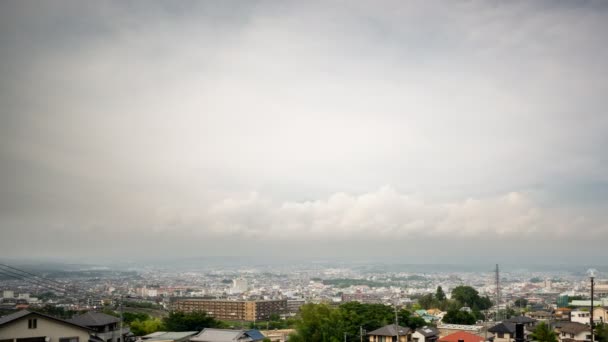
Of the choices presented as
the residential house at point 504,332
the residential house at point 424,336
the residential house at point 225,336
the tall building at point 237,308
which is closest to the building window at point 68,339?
the residential house at point 225,336

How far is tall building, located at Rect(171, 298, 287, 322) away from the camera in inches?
3211

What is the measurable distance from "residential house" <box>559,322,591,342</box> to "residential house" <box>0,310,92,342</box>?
29.5 m

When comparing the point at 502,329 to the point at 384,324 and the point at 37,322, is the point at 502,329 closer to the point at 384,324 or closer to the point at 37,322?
the point at 384,324

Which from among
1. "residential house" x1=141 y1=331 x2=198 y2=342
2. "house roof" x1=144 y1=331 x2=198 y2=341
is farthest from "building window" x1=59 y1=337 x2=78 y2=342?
"house roof" x1=144 y1=331 x2=198 y2=341

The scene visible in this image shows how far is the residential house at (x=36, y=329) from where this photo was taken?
17219 millimetres

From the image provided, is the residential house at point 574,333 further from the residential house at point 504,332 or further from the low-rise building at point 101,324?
the low-rise building at point 101,324

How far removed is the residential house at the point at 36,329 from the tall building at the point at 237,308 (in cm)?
6346

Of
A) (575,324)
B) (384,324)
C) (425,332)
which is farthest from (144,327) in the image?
(575,324)

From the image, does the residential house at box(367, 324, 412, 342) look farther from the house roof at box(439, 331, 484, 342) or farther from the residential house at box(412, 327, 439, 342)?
the house roof at box(439, 331, 484, 342)

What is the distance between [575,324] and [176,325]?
91.1ft

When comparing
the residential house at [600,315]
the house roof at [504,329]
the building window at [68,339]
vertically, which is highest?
the building window at [68,339]

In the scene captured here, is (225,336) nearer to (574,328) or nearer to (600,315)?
(574,328)

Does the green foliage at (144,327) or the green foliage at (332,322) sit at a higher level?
the green foliage at (332,322)

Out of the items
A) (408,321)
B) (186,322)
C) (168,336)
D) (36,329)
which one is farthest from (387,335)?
(36,329)
